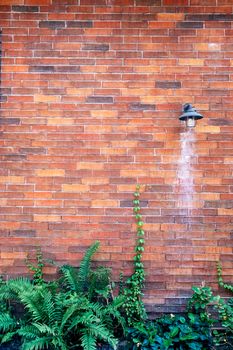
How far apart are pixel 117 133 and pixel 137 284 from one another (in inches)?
62.4

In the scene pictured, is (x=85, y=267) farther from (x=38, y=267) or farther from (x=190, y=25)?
(x=190, y=25)

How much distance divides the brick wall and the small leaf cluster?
0.08 m

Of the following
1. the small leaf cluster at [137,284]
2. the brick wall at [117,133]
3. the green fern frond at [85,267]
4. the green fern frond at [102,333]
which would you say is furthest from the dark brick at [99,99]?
the green fern frond at [102,333]

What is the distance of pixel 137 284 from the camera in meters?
3.67

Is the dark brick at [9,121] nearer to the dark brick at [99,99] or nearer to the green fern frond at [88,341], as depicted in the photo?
the dark brick at [99,99]

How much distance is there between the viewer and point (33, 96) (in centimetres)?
386

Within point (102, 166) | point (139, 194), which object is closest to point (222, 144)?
point (139, 194)

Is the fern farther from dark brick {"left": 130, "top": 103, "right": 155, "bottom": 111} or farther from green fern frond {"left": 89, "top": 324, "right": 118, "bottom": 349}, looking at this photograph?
dark brick {"left": 130, "top": 103, "right": 155, "bottom": 111}

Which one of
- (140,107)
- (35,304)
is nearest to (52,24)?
(140,107)

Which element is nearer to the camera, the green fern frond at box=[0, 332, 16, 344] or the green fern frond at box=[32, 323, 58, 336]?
the green fern frond at box=[32, 323, 58, 336]

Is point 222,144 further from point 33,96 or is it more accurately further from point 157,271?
point 33,96

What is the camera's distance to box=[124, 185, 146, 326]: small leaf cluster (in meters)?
3.58

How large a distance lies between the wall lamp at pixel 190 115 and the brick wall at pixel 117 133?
0.17 metres

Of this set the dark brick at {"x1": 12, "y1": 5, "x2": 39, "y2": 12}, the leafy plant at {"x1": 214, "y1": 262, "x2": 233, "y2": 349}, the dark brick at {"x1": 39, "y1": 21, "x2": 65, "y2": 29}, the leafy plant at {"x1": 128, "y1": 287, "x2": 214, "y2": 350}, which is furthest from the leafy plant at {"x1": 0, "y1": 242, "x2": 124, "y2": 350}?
the dark brick at {"x1": 12, "y1": 5, "x2": 39, "y2": 12}
